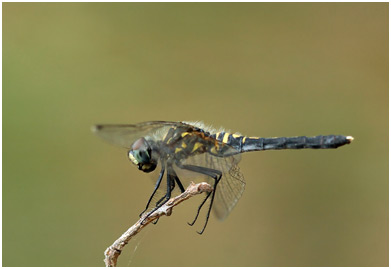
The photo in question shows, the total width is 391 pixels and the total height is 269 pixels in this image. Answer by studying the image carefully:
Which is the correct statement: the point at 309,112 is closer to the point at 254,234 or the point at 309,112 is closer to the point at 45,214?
→ the point at 254,234

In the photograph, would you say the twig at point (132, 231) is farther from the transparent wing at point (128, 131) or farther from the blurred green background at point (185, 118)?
the blurred green background at point (185, 118)

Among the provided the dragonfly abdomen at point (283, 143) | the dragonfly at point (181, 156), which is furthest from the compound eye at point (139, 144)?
the dragonfly abdomen at point (283, 143)

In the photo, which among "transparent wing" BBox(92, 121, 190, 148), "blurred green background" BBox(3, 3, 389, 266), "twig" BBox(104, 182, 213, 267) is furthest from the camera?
"blurred green background" BBox(3, 3, 389, 266)

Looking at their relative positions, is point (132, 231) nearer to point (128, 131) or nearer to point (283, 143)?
point (128, 131)

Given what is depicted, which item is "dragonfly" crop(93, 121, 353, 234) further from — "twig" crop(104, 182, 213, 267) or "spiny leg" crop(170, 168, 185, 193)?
"twig" crop(104, 182, 213, 267)

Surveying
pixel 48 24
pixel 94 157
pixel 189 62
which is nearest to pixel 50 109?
pixel 94 157

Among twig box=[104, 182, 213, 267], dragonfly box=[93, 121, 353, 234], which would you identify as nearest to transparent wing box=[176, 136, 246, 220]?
dragonfly box=[93, 121, 353, 234]

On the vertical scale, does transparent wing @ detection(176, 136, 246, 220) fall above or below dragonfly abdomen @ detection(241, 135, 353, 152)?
below

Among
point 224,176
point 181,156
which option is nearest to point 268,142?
point 224,176
